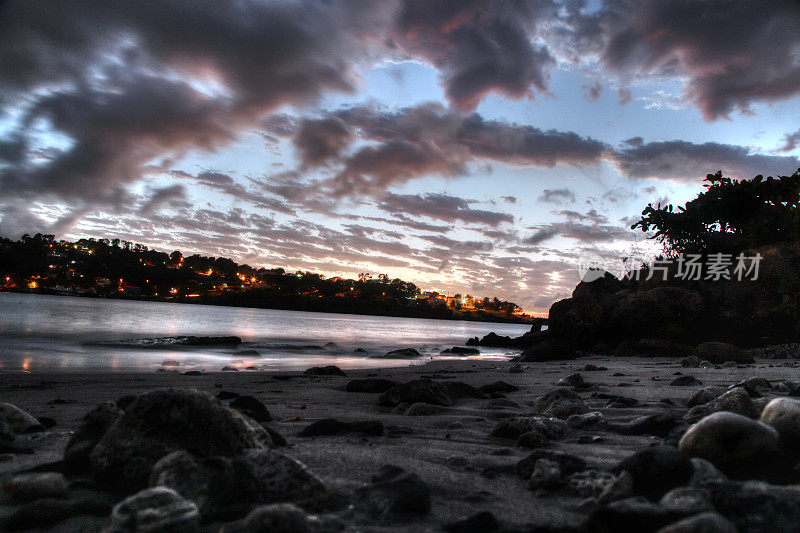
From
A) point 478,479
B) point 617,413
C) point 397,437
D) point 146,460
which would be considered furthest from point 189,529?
point 617,413

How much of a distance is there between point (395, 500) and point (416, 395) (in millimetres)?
2907

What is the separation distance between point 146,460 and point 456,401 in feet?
11.5

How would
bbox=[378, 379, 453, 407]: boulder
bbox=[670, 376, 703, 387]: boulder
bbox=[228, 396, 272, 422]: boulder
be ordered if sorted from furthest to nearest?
bbox=[670, 376, 703, 387]: boulder < bbox=[378, 379, 453, 407]: boulder < bbox=[228, 396, 272, 422]: boulder

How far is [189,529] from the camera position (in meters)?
1.31

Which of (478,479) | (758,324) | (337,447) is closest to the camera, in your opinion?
(478,479)

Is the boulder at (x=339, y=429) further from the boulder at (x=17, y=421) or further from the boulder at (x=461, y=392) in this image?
the boulder at (x=461, y=392)

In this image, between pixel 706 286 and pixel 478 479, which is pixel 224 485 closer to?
pixel 478 479

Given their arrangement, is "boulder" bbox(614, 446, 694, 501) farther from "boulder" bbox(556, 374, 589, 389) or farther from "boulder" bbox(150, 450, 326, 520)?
"boulder" bbox(556, 374, 589, 389)

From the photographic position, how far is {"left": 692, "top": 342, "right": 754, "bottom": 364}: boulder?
10.7 meters

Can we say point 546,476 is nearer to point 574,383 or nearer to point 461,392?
point 461,392

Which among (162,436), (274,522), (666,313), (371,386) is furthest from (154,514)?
(666,313)

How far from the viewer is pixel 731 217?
16.4 meters

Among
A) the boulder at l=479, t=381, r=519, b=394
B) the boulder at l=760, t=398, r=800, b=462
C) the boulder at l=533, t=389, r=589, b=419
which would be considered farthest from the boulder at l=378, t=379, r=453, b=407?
the boulder at l=760, t=398, r=800, b=462

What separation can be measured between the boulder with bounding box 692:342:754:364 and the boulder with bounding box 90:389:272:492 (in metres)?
12.5
